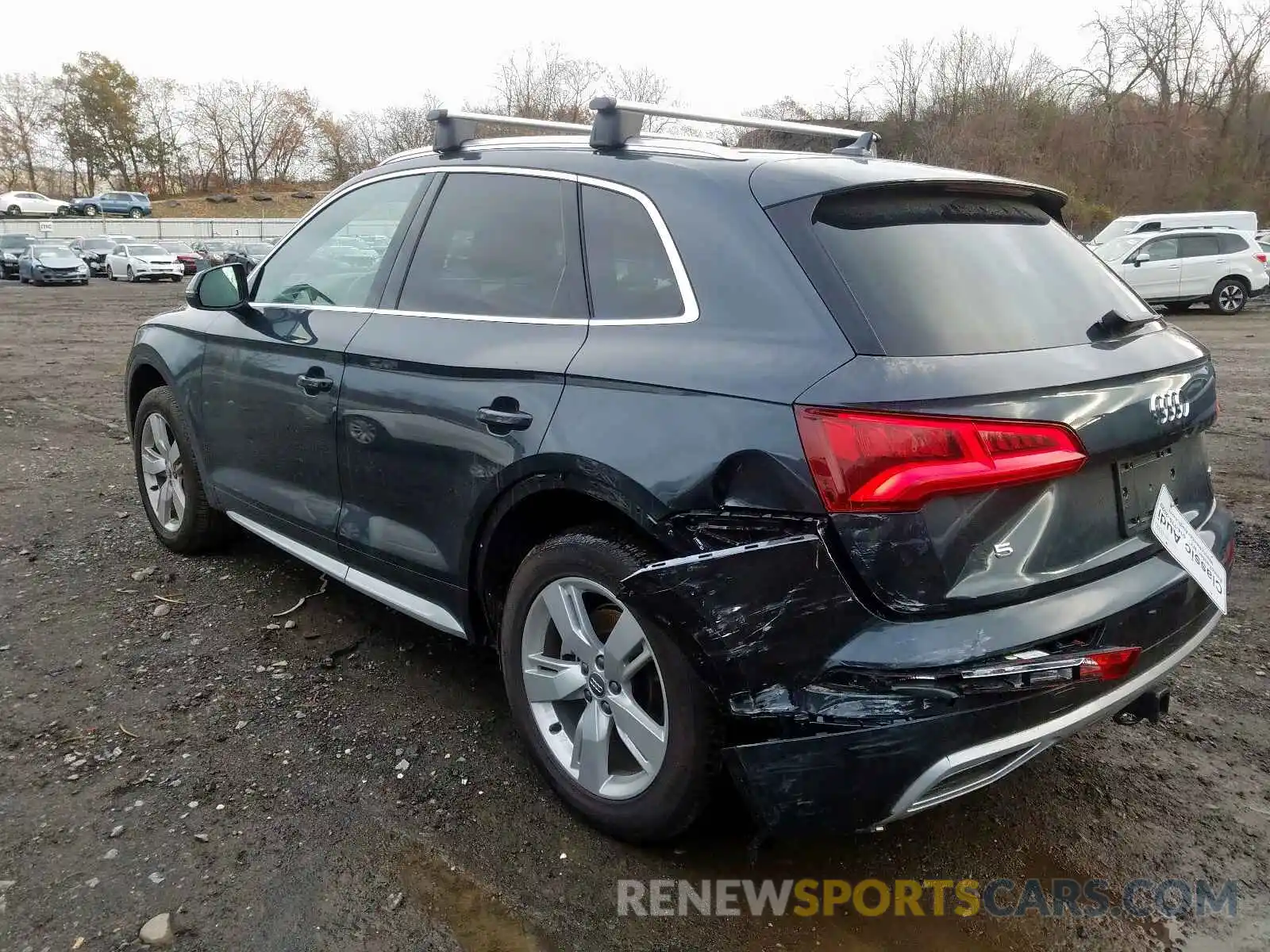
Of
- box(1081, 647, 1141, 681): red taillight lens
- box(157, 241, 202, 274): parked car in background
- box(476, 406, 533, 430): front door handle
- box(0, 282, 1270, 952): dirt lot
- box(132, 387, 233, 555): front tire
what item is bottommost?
box(157, 241, 202, 274): parked car in background

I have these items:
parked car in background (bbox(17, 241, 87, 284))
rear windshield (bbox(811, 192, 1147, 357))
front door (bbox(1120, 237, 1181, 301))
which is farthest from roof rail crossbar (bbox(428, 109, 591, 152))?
parked car in background (bbox(17, 241, 87, 284))

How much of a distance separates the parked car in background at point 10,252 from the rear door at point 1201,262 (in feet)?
126

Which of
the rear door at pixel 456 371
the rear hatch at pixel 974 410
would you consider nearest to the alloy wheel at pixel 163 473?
the rear door at pixel 456 371

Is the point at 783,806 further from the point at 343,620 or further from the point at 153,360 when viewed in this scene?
the point at 153,360

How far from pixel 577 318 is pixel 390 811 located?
150 cm

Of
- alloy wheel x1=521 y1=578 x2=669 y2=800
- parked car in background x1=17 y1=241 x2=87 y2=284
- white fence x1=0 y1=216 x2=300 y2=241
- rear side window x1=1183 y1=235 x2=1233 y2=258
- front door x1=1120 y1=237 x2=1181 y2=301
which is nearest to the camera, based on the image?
alloy wheel x1=521 y1=578 x2=669 y2=800

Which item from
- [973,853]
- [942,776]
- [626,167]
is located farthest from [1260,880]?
[626,167]

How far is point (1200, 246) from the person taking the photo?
64.6 ft

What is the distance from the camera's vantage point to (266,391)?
3553 millimetres

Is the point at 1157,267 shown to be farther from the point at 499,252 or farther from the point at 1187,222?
the point at 499,252

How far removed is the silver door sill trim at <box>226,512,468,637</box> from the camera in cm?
294

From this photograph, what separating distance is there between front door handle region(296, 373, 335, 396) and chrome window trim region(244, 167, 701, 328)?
10.1 inches

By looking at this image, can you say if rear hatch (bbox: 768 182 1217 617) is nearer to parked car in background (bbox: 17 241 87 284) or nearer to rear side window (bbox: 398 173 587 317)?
rear side window (bbox: 398 173 587 317)

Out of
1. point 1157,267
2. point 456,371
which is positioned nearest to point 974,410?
point 456,371
